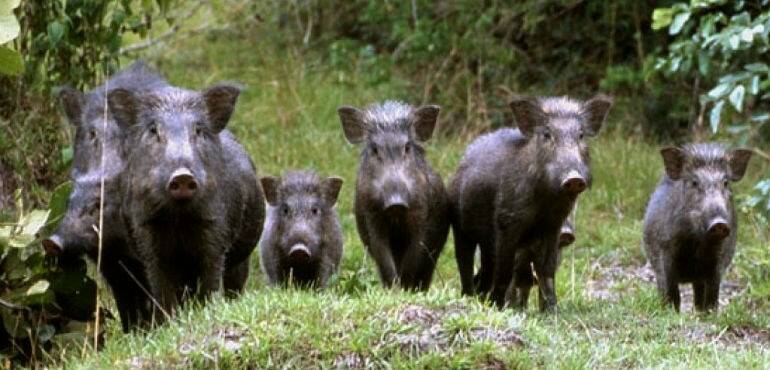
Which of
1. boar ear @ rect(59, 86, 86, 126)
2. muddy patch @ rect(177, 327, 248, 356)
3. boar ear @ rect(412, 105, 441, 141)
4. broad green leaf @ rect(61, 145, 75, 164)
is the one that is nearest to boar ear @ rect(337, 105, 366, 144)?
boar ear @ rect(412, 105, 441, 141)

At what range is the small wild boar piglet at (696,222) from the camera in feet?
32.8

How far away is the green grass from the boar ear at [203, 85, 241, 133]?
3.19 feet

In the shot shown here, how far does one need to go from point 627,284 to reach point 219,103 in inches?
164

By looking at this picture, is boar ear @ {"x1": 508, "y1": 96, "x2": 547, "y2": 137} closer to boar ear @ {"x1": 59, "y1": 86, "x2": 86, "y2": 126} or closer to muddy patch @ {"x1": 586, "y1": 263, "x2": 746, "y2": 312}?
muddy patch @ {"x1": 586, "y1": 263, "x2": 746, "y2": 312}

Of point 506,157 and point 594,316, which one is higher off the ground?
point 506,157

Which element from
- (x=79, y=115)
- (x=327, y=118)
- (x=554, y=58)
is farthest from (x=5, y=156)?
(x=554, y=58)

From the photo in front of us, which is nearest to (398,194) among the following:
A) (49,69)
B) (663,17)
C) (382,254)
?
(382,254)

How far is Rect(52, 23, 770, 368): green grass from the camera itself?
7.45m

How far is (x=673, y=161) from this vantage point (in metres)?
10.4

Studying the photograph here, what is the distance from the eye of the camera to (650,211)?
1067cm

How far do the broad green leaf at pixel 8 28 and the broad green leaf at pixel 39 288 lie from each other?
4.53 feet

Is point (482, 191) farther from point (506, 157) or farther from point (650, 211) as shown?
point (650, 211)

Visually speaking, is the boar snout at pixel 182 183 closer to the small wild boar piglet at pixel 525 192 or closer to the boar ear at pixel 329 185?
the small wild boar piglet at pixel 525 192

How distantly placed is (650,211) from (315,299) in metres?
3.48
